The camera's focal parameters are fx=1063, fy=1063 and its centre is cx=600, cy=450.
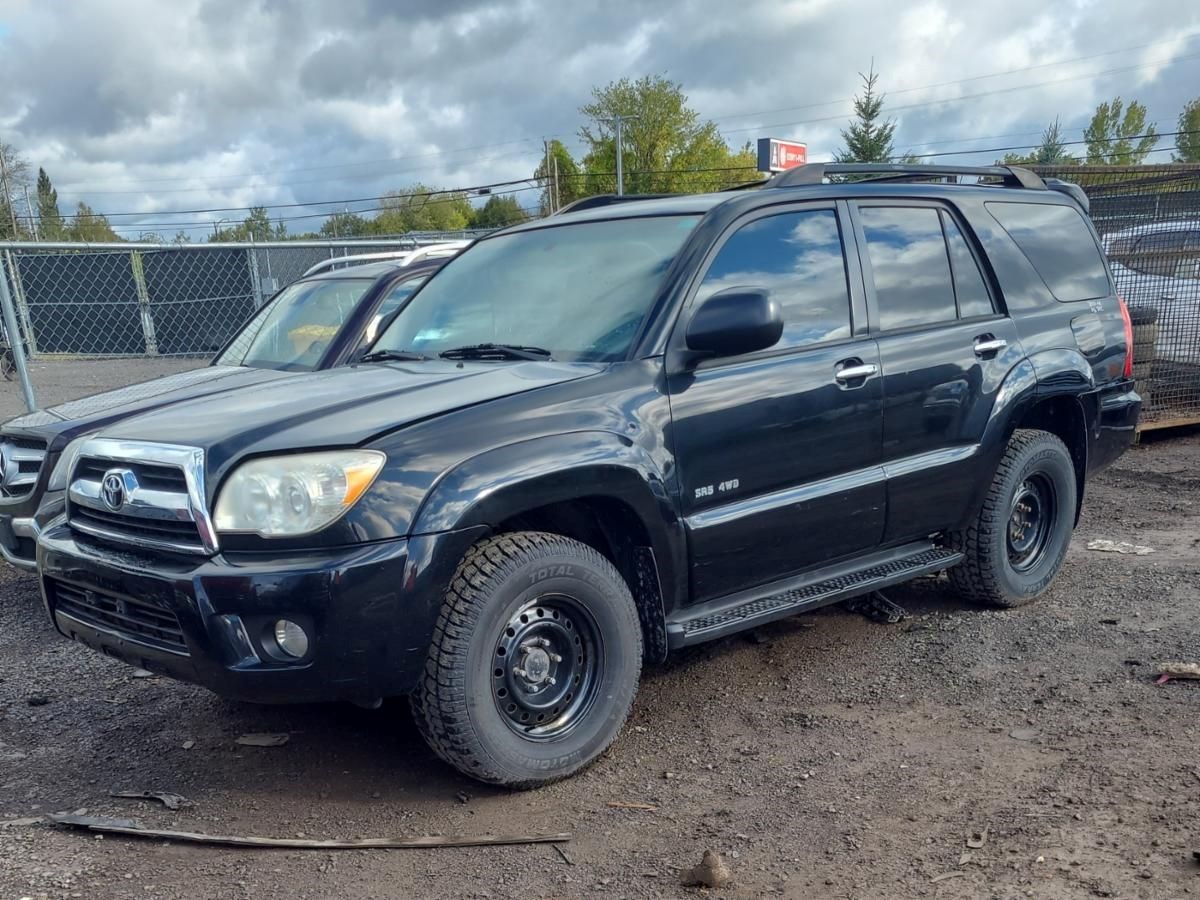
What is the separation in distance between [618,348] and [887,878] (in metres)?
1.82

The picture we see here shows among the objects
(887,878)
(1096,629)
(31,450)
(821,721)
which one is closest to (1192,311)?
(1096,629)

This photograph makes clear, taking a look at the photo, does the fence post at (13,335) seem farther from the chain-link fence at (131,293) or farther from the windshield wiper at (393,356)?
the chain-link fence at (131,293)

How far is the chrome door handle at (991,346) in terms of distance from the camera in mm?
4555

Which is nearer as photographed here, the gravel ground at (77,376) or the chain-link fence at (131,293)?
the gravel ground at (77,376)

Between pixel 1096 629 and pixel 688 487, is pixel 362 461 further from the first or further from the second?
pixel 1096 629

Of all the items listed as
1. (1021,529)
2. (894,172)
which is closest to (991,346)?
(894,172)

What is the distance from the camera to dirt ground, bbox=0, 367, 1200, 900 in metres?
2.83

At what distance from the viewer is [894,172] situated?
183 inches

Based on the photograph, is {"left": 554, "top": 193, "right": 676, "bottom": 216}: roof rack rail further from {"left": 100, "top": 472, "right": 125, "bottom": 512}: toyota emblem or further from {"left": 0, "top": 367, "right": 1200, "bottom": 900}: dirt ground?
{"left": 100, "top": 472, "right": 125, "bottom": 512}: toyota emblem

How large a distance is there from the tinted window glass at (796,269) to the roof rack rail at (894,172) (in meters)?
0.23

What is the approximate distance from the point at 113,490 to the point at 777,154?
526 inches

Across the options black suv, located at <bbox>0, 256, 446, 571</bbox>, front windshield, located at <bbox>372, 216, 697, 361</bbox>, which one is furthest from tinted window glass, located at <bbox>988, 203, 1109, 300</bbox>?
black suv, located at <bbox>0, 256, 446, 571</bbox>

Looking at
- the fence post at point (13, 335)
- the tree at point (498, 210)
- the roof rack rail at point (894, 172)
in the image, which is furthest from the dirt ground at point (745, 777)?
the tree at point (498, 210)

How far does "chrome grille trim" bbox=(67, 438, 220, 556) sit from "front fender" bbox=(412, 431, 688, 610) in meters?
0.63
